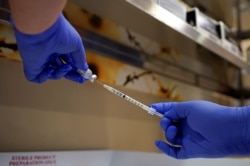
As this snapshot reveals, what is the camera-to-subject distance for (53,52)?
687mm

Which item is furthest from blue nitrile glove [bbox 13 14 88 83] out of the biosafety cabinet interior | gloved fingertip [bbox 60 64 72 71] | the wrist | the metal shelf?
the wrist

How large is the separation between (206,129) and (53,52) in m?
0.49

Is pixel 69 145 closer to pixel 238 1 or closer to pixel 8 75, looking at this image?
pixel 8 75

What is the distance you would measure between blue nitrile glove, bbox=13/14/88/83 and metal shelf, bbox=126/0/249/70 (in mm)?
306

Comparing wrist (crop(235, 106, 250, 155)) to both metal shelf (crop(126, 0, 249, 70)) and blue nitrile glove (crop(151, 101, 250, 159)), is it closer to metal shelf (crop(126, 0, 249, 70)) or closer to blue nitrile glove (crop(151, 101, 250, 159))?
blue nitrile glove (crop(151, 101, 250, 159))

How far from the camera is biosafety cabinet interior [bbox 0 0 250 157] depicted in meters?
0.88

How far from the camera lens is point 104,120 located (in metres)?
1.14

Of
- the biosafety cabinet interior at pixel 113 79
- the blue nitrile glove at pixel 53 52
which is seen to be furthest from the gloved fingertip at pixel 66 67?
the biosafety cabinet interior at pixel 113 79

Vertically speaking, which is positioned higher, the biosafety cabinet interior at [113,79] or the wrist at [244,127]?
the wrist at [244,127]

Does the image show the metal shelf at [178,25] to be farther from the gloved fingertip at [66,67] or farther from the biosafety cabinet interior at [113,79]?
the gloved fingertip at [66,67]

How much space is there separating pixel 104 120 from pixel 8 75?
437mm

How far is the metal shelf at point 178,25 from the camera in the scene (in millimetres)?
967

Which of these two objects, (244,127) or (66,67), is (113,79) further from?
(244,127)

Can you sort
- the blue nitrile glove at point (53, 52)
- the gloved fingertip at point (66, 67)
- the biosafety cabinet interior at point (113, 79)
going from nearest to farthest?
the blue nitrile glove at point (53, 52)
the gloved fingertip at point (66, 67)
the biosafety cabinet interior at point (113, 79)
